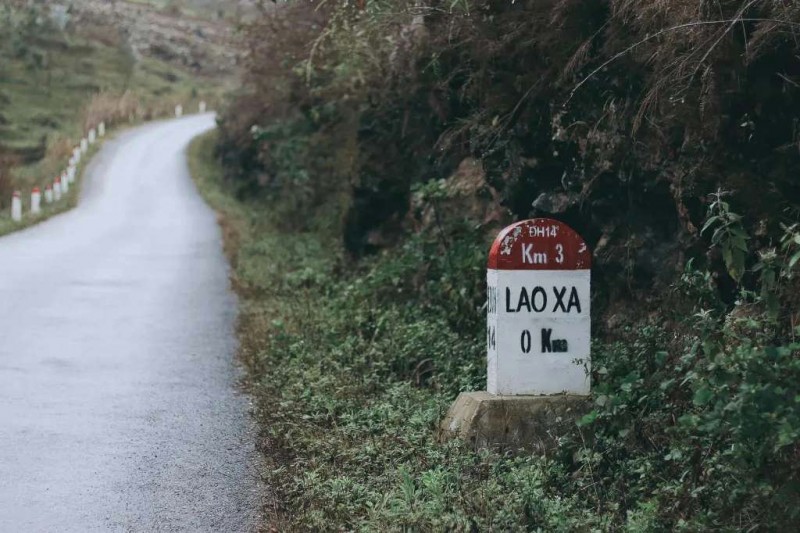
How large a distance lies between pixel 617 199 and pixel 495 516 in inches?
144

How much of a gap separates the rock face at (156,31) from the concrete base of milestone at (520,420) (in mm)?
67321

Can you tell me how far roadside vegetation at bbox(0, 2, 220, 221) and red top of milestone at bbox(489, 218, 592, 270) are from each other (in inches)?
1187

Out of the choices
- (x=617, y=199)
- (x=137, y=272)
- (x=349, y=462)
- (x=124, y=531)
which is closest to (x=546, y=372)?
(x=349, y=462)

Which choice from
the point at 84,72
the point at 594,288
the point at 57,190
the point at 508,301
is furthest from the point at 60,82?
the point at 508,301

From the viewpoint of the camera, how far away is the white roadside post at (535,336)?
709 cm

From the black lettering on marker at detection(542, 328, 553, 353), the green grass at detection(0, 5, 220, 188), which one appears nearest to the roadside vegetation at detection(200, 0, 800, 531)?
the black lettering on marker at detection(542, 328, 553, 353)

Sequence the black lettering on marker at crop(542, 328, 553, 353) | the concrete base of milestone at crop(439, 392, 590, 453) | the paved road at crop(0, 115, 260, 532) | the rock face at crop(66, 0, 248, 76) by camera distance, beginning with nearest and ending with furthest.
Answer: the paved road at crop(0, 115, 260, 532), the concrete base of milestone at crop(439, 392, 590, 453), the black lettering on marker at crop(542, 328, 553, 353), the rock face at crop(66, 0, 248, 76)

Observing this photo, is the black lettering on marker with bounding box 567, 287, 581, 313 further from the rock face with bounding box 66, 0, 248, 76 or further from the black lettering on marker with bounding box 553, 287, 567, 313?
the rock face with bounding box 66, 0, 248, 76

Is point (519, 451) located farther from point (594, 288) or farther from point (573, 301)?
point (594, 288)

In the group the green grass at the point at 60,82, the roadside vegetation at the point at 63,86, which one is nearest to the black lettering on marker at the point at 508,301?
the roadside vegetation at the point at 63,86

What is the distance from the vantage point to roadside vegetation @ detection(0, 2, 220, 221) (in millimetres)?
45678

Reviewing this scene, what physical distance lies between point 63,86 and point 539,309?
54485mm

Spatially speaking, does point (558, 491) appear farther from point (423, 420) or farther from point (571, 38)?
point (571, 38)

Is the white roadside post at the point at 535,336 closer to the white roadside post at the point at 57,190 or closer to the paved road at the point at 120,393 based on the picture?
the paved road at the point at 120,393
